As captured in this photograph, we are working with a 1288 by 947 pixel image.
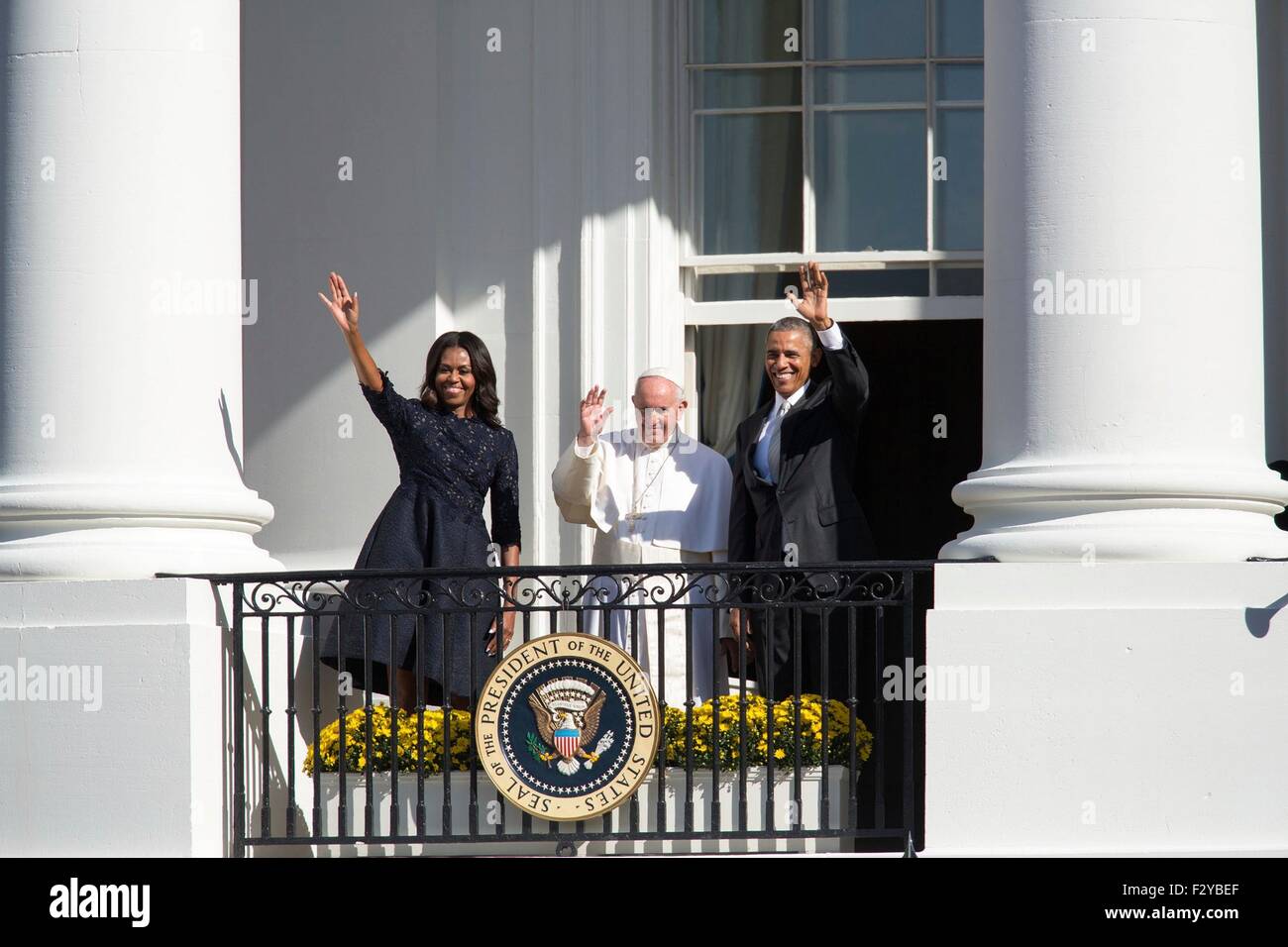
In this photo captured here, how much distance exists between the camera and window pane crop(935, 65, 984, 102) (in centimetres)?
1136

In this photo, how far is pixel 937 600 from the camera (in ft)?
27.2

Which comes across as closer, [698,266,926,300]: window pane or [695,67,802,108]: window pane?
[698,266,926,300]: window pane

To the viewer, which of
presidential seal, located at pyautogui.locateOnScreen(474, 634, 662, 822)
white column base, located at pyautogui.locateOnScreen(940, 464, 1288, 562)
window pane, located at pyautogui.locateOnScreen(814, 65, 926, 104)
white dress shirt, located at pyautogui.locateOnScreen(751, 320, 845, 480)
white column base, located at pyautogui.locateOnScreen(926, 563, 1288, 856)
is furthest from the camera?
window pane, located at pyautogui.locateOnScreen(814, 65, 926, 104)

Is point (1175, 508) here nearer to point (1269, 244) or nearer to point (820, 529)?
point (820, 529)

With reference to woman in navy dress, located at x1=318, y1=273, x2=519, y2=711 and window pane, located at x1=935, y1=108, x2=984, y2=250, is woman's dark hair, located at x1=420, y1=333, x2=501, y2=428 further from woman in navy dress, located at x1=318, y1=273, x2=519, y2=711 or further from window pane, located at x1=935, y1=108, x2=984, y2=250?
window pane, located at x1=935, y1=108, x2=984, y2=250

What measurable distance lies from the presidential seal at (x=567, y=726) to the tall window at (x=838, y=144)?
337 centimetres

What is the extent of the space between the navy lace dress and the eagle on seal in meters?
0.73

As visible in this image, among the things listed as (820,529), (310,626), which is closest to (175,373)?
(310,626)

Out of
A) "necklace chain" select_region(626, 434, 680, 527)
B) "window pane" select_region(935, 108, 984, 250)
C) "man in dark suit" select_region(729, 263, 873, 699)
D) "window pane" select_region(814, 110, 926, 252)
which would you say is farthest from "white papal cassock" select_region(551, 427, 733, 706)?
"window pane" select_region(935, 108, 984, 250)

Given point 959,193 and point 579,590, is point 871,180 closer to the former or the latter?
point 959,193

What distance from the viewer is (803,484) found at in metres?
9.30

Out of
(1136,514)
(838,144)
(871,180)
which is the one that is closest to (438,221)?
Result: (838,144)

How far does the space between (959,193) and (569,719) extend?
4035 mm

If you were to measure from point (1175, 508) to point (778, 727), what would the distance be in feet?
5.97
